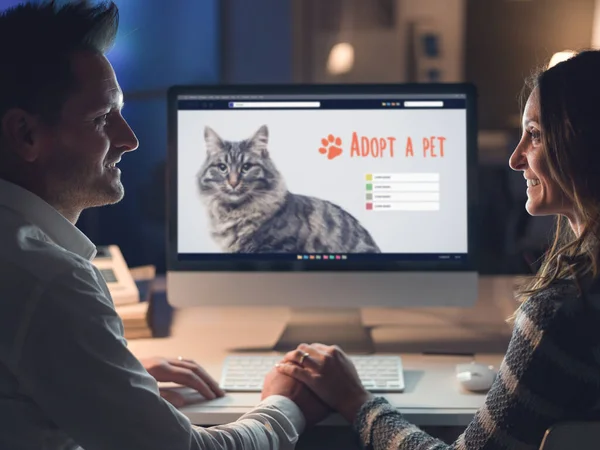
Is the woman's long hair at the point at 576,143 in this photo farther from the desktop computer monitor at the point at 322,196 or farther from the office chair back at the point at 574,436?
the desktop computer monitor at the point at 322,196

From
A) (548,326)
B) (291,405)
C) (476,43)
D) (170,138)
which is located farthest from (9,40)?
(476,43)

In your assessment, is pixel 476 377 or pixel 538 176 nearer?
pixel 538 176

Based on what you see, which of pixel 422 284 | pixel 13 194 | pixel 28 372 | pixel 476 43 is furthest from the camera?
pixel 476 43

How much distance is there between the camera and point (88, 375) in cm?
94

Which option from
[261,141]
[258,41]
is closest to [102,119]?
[261,141]

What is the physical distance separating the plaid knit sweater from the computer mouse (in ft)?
1.05

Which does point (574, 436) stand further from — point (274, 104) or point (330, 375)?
point (274, 104)

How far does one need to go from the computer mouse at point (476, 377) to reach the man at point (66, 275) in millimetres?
269

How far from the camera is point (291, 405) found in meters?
1.33

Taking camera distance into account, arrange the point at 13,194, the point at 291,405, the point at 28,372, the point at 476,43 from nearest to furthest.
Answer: the point at 28,372, the point at 13,194, the point at 291,405, the point at 476,43

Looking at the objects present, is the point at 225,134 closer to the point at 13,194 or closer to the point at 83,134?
the point at 83,134

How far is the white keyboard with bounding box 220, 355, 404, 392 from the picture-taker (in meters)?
1.43

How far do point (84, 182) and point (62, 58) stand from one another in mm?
179

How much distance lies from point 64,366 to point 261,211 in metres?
0.80
